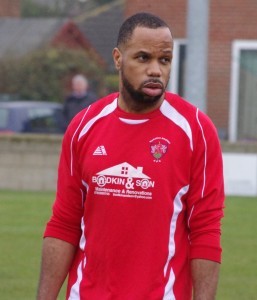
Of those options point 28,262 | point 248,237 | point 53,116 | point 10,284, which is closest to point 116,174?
point 10,284

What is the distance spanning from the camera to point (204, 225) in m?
4.94

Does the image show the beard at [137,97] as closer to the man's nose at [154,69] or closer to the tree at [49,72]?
the man's nose at [154,69]

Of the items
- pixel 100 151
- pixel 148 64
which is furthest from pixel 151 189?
pixel 148 64

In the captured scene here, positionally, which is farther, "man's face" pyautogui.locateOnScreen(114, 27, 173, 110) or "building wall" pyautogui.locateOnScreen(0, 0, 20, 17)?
"building wall" pyautogui.locateOnScreen(0, 0, 20, 17)

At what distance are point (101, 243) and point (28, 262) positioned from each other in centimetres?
726

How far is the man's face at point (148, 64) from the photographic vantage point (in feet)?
16.0

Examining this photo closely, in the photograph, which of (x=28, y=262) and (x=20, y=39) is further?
(x=20, y=39)

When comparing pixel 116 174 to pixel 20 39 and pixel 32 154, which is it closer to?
pixel 32 154

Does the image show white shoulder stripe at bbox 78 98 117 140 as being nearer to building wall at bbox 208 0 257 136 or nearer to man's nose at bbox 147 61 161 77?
man's nose at bbox 147 61 161 77

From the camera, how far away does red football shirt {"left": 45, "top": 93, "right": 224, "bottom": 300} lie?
4.92 metres

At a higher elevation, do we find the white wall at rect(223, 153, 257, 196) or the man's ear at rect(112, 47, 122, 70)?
the man's ear at rect(112, 47, 122, 70)

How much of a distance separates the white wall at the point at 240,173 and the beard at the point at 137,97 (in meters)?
14.6

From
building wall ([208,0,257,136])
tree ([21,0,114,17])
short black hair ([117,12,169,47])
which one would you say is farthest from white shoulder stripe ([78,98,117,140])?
tree ([21,0,114,17])

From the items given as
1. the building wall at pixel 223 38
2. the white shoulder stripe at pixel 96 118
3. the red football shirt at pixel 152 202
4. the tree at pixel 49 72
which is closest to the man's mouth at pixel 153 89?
the red football shirt at pixel 152 202
